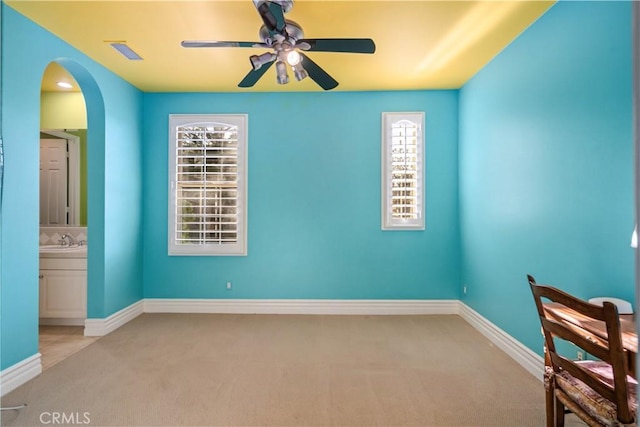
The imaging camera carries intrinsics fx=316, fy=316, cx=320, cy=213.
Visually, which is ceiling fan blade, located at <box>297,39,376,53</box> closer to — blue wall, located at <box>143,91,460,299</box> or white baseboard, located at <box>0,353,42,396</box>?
blue wall, located at <box>143,91,460,299</box>

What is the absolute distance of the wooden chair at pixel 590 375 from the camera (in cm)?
123

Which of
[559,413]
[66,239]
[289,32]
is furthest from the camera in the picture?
[66,239]

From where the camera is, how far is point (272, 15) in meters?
1.84

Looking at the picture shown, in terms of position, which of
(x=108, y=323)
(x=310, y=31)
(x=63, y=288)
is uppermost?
(x=310, y=31)

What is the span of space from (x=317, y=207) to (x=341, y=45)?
7.13 feet

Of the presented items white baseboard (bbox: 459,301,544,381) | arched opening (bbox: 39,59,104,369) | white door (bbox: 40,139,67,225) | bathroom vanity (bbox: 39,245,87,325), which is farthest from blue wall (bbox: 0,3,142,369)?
white baseboard (bbox: 459,301,544,381)

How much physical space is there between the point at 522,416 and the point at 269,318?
2685 millimetres

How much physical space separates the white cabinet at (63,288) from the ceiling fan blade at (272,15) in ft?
10.5

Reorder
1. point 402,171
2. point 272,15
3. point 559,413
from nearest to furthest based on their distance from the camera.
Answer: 1. point 559,413
2. point 272,15
3. point 402,171

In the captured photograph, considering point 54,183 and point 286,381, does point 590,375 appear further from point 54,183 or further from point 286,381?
point 54,183

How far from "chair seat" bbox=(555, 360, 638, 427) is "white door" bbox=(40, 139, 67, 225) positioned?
512 centimetres

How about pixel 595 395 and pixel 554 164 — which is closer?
pixel 595 395

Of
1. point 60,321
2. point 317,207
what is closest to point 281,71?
point 317,207

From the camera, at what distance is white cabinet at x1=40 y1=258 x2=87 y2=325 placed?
11.3 feet
